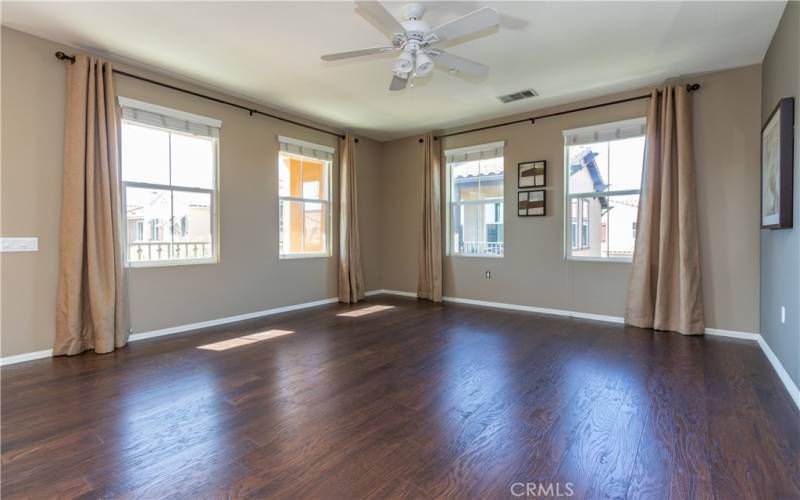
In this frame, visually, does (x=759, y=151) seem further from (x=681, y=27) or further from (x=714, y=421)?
(x=714, y=421)

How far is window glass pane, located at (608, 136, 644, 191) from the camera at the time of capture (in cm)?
464

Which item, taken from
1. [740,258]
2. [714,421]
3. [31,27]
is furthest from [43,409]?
[740,258]

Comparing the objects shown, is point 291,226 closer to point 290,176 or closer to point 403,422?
point 290,176

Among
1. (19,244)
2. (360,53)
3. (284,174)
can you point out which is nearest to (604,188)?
(360,53)

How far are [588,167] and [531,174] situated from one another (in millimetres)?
725

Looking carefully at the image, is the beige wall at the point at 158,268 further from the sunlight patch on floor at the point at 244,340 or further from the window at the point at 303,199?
the sunlight patch on floor at the point at 244,340

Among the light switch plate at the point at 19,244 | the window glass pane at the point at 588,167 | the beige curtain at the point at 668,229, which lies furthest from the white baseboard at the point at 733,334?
the light switch plate at the point at 19,244

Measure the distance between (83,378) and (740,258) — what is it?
20.2 feet

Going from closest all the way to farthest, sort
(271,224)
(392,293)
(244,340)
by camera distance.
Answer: (244,340) → (271,224) → (392,293)

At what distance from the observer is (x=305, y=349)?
3703 mm

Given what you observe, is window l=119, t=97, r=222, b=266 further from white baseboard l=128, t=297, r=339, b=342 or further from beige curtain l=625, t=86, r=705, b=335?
beige curtain l=625, t=86, r=705, b=335

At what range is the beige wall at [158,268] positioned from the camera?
129 inches

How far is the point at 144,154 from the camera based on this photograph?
412 centimetres

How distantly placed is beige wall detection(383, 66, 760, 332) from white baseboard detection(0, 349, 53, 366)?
4740mm
